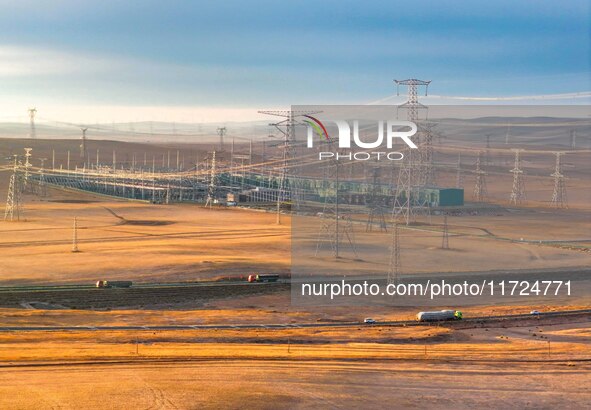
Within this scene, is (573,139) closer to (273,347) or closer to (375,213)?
(375,213)

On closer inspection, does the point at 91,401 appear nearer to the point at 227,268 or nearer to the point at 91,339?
the point at 91,339

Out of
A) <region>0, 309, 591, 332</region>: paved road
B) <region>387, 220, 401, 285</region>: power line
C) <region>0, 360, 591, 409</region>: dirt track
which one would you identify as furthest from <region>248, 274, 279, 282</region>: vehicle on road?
<region>0, 360, 591, 409</region>: dirt track

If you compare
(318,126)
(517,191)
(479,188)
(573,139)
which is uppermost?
(573,139)

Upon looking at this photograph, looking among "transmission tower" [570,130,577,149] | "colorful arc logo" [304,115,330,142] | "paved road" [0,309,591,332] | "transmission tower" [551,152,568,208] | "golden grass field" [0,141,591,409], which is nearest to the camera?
"golden grass field" [0,141,591,409]

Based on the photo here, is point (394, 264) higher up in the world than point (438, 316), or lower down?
higher up

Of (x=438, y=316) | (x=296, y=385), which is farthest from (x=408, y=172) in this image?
(x=296, y=385)

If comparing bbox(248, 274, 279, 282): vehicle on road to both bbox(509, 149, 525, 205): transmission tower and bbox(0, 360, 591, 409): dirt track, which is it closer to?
bbox(0, 360, 591, 409): dirt track

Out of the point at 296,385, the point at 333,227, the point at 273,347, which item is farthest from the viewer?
the point at 333,227

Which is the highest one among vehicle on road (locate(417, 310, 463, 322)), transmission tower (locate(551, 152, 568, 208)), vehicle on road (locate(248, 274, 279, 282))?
transmission tower (locate(551, 152, 568, 208))

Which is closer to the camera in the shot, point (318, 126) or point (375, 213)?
point (318, 126)
